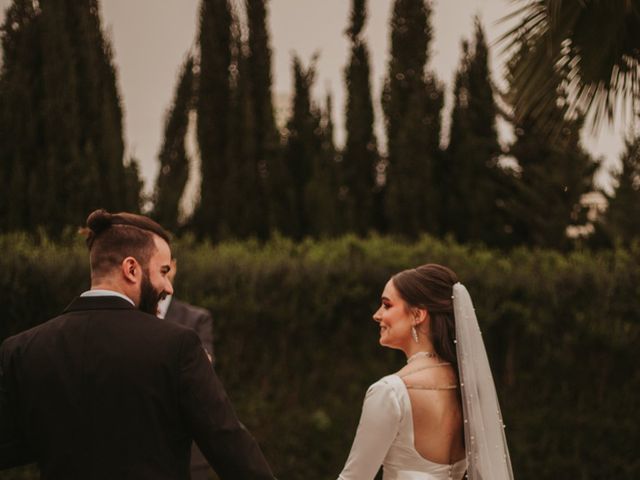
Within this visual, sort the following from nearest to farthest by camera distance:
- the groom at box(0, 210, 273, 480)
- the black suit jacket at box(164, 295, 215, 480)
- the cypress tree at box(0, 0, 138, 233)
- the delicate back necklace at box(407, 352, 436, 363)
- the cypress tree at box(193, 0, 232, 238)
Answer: the groom at box(0, 210, 273, 480) → the delicate back necklace at box(407, 352, 436, 363) → the black suit jacket at box(164, 295, 215, 480) → the cypress tree at box(0, 0, 138, 233) → the cypress tree at box(193, 0, 232, 238)

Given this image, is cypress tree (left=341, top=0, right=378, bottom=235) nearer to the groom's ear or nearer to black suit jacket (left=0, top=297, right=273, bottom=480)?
the groom's ear

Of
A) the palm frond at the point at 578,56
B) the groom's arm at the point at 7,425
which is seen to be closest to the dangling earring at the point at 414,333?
the groom's arm at the point at 7,425

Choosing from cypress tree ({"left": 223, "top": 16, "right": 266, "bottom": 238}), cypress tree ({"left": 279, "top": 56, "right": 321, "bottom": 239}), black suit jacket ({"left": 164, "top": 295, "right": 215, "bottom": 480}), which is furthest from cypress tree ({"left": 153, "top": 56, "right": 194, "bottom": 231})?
black suit jacket ({"left": 164, "top": 295, "right": 215, "bottom": 480})

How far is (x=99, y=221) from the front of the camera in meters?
2.80

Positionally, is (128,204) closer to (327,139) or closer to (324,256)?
(324,256)

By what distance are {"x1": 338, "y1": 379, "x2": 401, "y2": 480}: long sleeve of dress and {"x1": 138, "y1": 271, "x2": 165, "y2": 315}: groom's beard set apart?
953 millimetres

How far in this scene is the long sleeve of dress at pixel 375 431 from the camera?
3.17 metres

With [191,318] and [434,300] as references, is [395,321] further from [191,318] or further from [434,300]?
[191,318]

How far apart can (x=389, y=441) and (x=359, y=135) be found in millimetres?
12326

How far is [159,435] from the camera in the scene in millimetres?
2598

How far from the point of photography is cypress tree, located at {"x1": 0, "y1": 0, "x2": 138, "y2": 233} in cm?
916

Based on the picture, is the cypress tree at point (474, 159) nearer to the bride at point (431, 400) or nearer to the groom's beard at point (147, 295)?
the bride at point (431, 400)

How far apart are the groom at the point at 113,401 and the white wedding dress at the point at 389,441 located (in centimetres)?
64

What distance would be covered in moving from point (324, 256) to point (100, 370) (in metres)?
5.83
